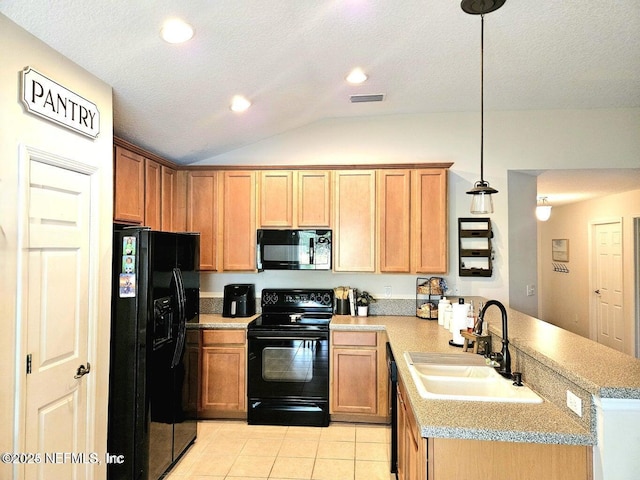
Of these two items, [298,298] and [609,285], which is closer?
[298,298]

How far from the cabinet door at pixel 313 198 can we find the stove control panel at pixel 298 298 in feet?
2.31

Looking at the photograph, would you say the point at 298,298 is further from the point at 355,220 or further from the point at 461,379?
the point at 461,379

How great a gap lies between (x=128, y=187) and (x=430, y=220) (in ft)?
8.52

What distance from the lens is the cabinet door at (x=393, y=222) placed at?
3664mm

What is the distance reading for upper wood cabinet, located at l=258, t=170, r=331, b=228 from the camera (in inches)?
147

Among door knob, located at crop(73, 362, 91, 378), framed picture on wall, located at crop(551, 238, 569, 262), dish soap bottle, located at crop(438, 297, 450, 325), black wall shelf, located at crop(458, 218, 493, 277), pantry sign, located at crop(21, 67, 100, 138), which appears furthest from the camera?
framed picture on wall, located at crop(551, 238, 569, 262)

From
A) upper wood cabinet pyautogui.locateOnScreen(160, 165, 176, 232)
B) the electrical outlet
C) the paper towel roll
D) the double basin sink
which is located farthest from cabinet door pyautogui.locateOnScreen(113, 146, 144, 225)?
the electrical outlet

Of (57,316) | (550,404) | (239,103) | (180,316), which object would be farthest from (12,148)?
(550,404)

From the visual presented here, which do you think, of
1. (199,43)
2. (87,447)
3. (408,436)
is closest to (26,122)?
(199,43)

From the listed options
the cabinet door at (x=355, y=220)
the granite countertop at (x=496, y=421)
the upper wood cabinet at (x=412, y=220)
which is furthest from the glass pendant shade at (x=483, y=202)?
the cabinet door at (x=355, y=220)

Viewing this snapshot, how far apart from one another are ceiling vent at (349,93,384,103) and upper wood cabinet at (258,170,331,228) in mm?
702

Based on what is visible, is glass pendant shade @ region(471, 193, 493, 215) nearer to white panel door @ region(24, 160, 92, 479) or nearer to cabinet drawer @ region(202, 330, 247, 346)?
white panel door @ region(24, 160, 92, 479)

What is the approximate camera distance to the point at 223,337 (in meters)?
3.53

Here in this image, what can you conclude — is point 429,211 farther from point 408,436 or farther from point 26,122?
point 26,122
